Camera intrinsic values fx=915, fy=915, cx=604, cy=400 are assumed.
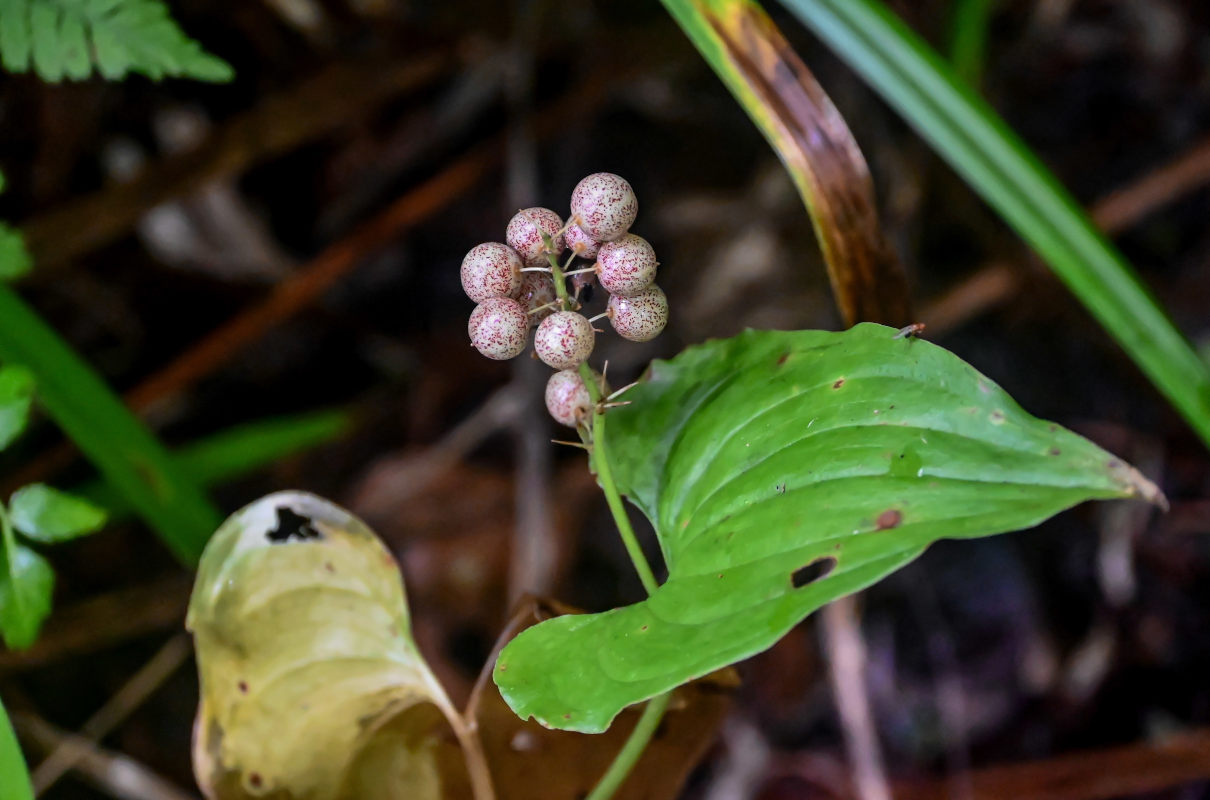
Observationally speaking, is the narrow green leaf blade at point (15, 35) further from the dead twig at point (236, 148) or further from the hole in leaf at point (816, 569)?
the hole in leaf at point (816, 569)

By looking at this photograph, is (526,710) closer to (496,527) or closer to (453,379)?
(496,527)

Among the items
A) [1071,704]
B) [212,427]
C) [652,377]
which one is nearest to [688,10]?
[652,377]

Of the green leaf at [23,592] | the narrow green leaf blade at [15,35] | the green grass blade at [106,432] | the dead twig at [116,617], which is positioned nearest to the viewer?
the green leaf at [23,592]

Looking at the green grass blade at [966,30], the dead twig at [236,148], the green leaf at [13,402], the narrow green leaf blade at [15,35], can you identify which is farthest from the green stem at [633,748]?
the dead twig at [236,148]

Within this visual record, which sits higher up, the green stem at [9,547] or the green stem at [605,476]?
the green stem at [9,547]

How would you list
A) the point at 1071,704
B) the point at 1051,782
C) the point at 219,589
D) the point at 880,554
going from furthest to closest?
the point at 1071,704 < the point at 1051,782 < the point at 219,589 < the point at 880,554

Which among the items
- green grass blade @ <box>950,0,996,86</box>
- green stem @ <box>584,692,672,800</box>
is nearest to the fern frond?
green stem @ <box>584,692,672,800</box>

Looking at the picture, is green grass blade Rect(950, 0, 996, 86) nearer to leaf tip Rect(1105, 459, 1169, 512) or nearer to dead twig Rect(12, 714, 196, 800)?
leaf tip Rect(1105, 459, 1169, 512)

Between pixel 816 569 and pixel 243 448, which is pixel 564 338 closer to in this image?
pixel 816 569
